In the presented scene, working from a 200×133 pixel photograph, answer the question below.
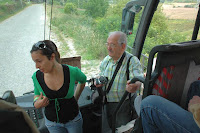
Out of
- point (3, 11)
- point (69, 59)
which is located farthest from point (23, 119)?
point (69, 59)

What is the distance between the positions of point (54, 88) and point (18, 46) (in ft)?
5.25

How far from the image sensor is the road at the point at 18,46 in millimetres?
2190

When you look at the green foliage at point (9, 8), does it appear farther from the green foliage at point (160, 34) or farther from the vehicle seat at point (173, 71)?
the green foliage at point (160, 34)

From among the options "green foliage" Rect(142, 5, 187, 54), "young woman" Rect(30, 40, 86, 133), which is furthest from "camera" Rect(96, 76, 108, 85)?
"green foliage" Rect(142, 5, 187, 54)

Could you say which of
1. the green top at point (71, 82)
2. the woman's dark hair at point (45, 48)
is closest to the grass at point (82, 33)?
the woman's dark hair at point (45, 48)

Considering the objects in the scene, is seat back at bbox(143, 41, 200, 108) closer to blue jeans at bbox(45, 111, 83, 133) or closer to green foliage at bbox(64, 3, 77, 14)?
blue jeans at bbox(45, 111, 83, 133)

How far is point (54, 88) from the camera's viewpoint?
1.28m

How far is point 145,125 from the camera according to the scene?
1.11m

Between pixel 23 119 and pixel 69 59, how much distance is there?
2.12 metres

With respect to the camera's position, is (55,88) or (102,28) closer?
(55,88)

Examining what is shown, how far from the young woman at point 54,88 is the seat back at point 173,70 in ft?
2.26

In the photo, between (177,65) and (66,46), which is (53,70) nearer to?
(177,65)

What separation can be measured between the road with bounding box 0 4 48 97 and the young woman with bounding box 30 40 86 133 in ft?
3.94

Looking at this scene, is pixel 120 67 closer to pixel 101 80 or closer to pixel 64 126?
pixel 101 80
